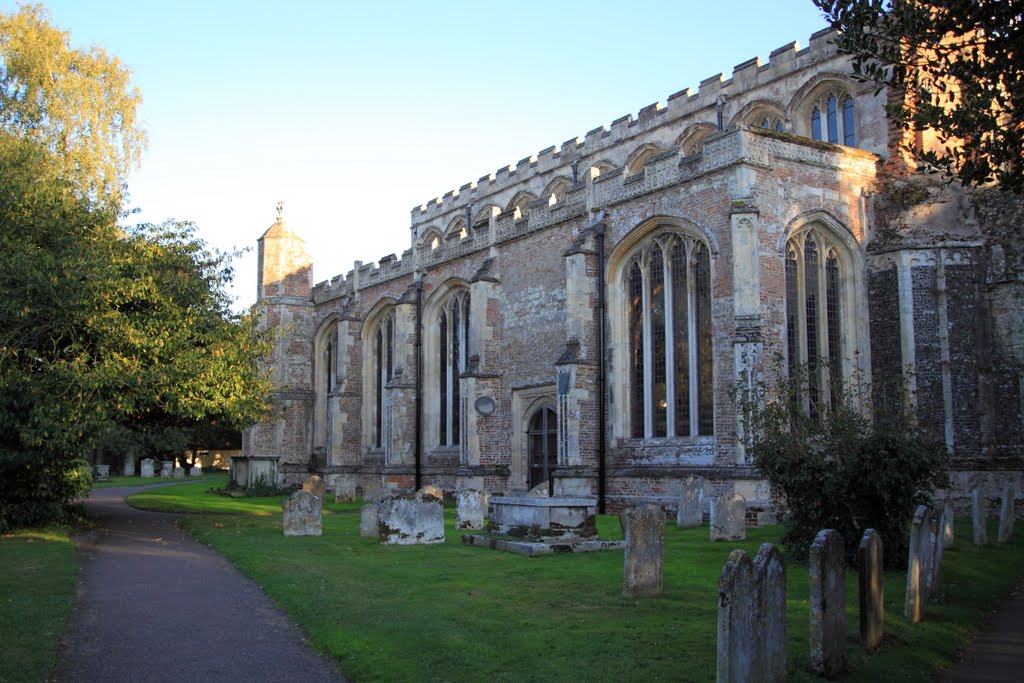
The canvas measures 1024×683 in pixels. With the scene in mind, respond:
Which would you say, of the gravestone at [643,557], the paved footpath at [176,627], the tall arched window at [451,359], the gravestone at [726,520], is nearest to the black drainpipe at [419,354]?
the tall arched window at [451,359]

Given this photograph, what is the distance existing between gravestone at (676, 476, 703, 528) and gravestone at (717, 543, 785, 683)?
10905 millimetres

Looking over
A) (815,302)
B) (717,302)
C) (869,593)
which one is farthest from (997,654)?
(815,302)

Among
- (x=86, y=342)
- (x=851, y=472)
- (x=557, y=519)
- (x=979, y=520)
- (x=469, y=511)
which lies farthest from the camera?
(x=469, y=511)

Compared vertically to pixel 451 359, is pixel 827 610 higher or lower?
lower

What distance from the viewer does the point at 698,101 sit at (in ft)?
91.4

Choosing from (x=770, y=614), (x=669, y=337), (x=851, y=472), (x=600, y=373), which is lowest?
(x=770, y=614)

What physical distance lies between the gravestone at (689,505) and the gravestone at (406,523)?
4777 mm

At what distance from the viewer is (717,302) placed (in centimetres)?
1889

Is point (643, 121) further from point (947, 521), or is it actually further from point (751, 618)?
point (751, 618)

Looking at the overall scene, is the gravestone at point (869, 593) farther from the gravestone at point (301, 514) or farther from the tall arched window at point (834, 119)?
the tall arched window at point (834, 119)

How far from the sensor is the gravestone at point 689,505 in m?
17.2

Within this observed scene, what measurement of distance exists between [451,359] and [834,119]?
13223 mm

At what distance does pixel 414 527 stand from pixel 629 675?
8984mm

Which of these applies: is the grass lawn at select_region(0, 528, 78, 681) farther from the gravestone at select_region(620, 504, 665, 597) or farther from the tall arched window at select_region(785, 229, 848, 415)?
the tall arched window at select_region(785, 229, 848, 415)
